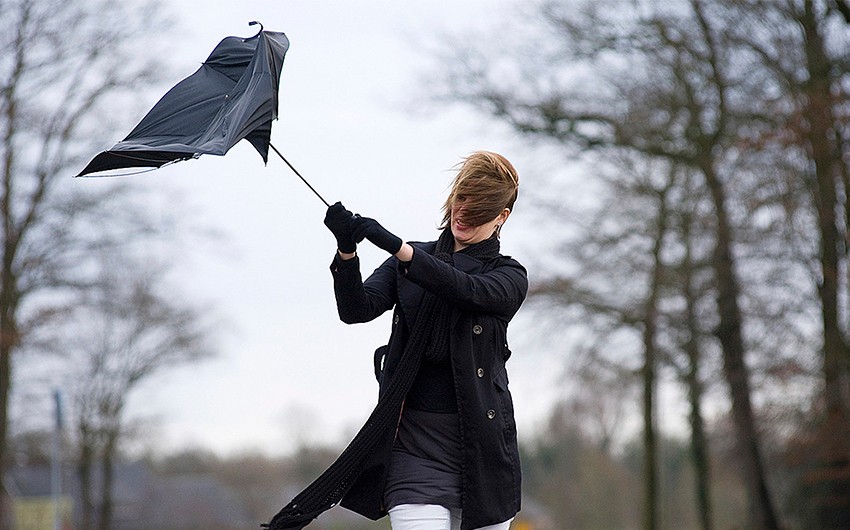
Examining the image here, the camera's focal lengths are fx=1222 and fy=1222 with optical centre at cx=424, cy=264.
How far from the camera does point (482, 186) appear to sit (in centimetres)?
407

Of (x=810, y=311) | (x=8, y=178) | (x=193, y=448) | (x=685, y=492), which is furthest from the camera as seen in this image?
(x=193, y=448)

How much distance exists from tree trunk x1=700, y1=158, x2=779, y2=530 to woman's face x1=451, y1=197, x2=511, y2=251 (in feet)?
59.3

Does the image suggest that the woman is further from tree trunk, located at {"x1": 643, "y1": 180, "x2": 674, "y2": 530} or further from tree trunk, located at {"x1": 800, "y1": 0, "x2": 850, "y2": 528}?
tree trunk, located at {"x1": 643, "y1": 180, "x2": 674, "y2": 530}

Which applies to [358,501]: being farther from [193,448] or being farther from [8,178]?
[193,448]

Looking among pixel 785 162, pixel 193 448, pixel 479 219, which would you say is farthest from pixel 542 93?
pixel 193 448

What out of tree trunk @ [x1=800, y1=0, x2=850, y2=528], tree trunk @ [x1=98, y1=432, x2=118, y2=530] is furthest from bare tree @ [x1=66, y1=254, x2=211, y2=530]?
tree trunk @ [x1=800, y1=0, x2=850, y2=528]

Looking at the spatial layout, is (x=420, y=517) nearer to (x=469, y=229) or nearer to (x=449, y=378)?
(x=449, y=378)

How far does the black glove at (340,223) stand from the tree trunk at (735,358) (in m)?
18.6

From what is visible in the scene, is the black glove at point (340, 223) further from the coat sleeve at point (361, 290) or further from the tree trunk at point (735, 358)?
the tree trunk at point (735, 358)

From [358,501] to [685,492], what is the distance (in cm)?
4305

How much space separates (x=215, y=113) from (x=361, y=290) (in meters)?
0.76

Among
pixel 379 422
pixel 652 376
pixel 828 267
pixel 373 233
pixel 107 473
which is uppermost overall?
pixel 828 267

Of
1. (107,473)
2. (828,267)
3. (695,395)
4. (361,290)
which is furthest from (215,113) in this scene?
(107,473)

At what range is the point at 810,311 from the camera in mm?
20141
